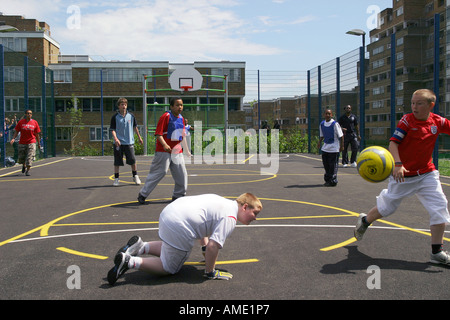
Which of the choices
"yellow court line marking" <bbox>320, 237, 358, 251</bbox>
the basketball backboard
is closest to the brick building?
Answer: the basketball backboard

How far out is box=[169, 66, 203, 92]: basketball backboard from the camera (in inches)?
990

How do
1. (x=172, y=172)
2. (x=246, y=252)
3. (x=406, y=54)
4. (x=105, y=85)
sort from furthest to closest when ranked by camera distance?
(x=406, y=54) → (x=105, y=85) → (x=172, y=172) → (x=246, y=252)

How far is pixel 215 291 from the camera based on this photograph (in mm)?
3711

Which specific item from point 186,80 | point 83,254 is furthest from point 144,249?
point 186,80

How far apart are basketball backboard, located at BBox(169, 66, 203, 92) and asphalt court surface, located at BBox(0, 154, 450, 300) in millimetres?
16522

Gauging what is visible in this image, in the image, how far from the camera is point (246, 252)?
4902 mm

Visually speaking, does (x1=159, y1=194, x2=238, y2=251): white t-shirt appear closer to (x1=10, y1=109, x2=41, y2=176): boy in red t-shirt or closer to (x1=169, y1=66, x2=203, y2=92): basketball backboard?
(x1=10, y1=109, x2=41, y2=176): boy in red t-shirt

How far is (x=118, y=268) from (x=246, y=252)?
159 centimetres

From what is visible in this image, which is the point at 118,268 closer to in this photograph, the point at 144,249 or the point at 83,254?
the point at 144,249

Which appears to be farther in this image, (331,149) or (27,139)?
(27,139)

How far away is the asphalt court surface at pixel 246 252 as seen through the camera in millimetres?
3729

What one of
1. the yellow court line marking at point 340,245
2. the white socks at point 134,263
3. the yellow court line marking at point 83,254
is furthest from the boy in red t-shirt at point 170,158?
the white socks at point 134,263
